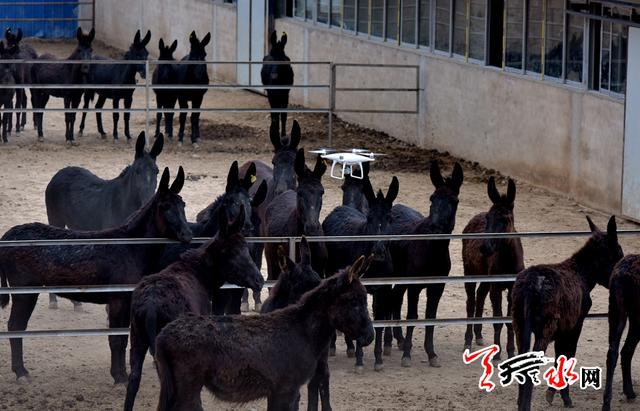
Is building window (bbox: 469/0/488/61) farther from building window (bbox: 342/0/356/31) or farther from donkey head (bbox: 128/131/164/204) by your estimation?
donkey head (bbox: 128/131/164/204)

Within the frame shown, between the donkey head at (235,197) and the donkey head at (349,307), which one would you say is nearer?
the donkey head at (349,307)

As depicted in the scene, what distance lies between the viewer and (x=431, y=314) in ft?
36.3

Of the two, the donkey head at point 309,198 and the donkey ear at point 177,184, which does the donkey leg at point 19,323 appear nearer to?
the donkey ear at point 177,184

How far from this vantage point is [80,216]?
498 inches

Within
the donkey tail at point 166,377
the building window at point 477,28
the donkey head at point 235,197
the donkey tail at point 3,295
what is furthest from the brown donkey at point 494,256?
the building window at point 477,28

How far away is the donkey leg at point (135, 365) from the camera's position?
8.87 m

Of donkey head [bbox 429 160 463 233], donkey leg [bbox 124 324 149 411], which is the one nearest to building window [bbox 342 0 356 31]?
donkey head [bbox 429 160 463 233]

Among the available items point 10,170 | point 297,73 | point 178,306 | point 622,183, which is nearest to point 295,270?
point 178,306

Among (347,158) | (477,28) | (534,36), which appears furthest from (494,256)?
(477,28)

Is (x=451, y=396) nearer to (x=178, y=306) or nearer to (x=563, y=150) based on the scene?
(x=178, y=306)

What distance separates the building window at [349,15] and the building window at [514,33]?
509 cm

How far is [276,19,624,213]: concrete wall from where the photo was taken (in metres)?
17.0

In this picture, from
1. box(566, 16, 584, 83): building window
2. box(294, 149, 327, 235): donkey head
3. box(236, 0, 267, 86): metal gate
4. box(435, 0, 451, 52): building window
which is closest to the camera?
box(294, 149, 327, 235): donkey head

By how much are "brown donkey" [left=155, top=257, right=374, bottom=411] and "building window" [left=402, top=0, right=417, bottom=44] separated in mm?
13675
